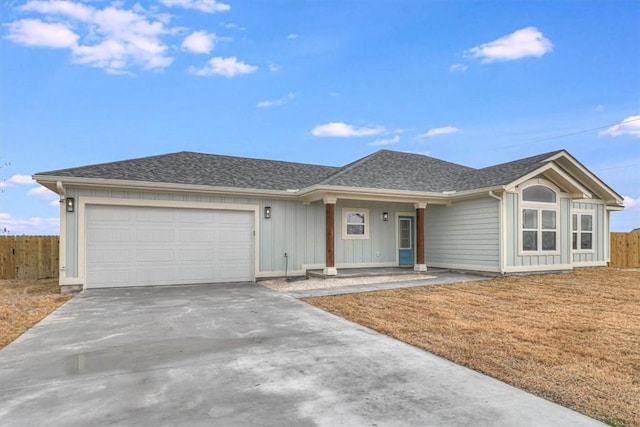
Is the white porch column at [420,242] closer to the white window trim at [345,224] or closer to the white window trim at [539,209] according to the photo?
the white window trim at [345,224]

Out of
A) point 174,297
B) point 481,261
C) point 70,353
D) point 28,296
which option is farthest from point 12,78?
point 481,261

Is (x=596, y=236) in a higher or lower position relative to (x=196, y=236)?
lower

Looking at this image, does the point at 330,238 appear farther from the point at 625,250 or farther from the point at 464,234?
the point at 625,250

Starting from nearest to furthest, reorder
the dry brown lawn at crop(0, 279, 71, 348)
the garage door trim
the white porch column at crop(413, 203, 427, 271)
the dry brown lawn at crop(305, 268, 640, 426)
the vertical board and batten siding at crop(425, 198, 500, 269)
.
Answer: the dry brown lawn at crop(305, 268, 640, 426), the dry brown lawn at crop(0, 279, 71, 348), the garage door trim, the vertical board and batten siding at crop(425, 198, 500, 269), the white porch column at crop(413, 203, 427, 271)

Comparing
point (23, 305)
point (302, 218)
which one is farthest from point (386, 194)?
point (23, 305)

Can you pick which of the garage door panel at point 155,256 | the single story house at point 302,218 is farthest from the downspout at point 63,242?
the garage door panel at point 155,256

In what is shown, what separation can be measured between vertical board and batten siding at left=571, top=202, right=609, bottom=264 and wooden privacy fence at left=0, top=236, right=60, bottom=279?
18.9 meters

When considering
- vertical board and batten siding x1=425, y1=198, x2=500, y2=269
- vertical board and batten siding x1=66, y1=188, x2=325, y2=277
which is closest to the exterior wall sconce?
vertical board and batten siding x1=66, y1=188, x2=325, y2=277

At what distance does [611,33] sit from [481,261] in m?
9.72

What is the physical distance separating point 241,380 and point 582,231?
15.1 metres

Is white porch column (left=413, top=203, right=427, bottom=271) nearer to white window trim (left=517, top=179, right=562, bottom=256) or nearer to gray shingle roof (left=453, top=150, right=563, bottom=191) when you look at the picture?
gray shingle roof (left=453, top=150, right=563, bottom=191)

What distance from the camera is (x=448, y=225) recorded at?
1308 centimetres

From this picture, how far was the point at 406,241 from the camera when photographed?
14.0 meters

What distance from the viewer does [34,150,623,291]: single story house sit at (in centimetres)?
988
